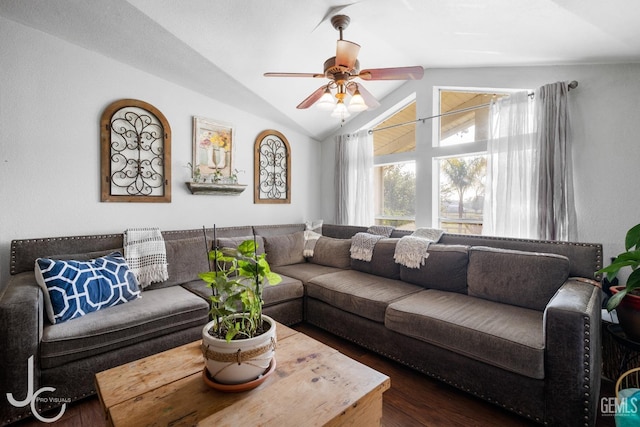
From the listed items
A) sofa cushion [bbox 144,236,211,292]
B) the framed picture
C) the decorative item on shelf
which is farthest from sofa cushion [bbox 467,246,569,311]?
the framed picture

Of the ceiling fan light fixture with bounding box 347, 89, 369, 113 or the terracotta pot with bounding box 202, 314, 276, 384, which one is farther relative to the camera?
the ceiling fan light fixture with bounding box 347, 89, 369, 113

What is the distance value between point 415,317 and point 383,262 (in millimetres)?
922

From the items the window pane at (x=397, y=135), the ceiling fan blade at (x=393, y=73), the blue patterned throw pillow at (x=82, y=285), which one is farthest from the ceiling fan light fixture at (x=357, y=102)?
the blue patterned throw pillow at (x=82, y=285)

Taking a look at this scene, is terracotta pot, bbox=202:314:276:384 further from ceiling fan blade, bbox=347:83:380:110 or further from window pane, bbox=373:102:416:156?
window pane, bbox=373:102:416:156

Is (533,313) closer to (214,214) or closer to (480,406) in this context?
(480,406)

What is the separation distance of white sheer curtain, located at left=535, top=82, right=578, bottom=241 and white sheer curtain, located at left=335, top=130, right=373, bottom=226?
1891 mm

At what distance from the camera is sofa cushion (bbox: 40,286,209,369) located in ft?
5.33

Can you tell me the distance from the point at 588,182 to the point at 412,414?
235cm

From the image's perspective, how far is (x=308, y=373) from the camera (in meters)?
1.22

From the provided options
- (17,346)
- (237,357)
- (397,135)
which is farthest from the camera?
(397,135)

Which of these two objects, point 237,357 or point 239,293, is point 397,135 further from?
point 237,357

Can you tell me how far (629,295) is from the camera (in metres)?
1.60

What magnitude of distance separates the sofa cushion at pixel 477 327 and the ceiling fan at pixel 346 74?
1575 millimetres

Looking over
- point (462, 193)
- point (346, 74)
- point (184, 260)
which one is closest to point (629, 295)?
point (462, 193)
